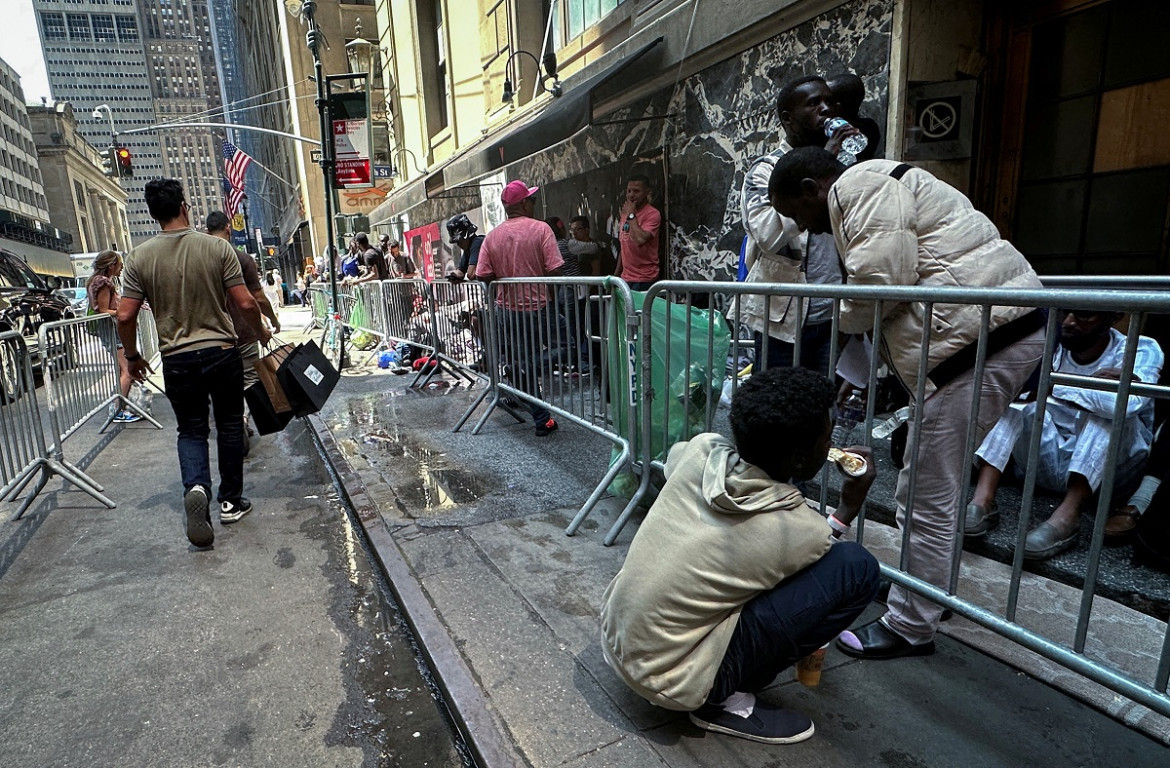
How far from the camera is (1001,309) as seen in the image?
7.16 ft

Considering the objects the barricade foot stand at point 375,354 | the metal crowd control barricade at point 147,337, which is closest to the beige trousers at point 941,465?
the barricade foot stand at point 375,354

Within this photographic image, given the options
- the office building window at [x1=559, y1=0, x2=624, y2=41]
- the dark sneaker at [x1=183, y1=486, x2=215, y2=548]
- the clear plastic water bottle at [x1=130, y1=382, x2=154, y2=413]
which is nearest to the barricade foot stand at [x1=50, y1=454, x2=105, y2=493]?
the dark sneaker at [x1=183, y1=486, x2=215, y2=548]

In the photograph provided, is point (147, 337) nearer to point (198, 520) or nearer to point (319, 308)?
point (198, 520)

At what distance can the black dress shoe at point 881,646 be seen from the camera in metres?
2.50

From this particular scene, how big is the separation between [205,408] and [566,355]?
2.44m

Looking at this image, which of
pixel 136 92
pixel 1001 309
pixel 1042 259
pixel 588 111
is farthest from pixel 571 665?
pixel 136 92

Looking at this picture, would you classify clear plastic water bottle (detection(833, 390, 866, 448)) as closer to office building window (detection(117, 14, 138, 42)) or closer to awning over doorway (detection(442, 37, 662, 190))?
awning over doorway (detection(442, 37, 662, 190))

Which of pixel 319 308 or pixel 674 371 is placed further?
pixel 319 308

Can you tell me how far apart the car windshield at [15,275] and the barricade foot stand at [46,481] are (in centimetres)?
818

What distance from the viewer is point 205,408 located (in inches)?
164

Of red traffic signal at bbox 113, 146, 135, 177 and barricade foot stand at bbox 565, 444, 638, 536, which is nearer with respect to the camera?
barricade foot stand at bbox 565, 444, 638, 536

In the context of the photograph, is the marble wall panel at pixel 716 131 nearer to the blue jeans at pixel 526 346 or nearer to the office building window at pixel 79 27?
the blue jeans at pixel 526 346

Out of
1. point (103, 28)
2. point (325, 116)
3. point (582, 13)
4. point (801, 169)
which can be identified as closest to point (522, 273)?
point (801, 169)

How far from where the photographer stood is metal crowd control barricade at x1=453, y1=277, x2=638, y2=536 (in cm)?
372
